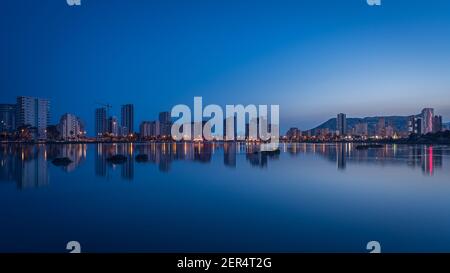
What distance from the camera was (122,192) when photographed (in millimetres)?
8688

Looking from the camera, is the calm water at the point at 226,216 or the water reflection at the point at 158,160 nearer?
the calm water at the point at 226,216

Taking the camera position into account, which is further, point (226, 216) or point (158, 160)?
point (158, 160)

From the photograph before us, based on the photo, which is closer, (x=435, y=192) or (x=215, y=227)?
(x=215, y=227)

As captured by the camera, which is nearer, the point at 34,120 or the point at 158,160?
the point at 34,120

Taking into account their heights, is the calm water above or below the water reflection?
below

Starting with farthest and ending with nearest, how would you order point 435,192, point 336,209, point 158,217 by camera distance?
1. point 435,192
2. point 336,209
3. point 158,217

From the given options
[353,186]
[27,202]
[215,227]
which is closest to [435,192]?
[353,186]

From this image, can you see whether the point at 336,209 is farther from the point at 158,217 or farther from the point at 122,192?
the point at 122,192

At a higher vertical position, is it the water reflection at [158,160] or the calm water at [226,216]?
the water reflection at [158,160]

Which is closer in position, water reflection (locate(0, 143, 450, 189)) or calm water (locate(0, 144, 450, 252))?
calm water (locate(0, 144, 450, 252))
